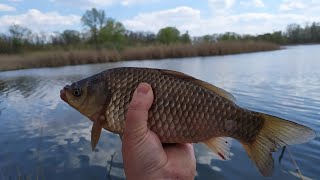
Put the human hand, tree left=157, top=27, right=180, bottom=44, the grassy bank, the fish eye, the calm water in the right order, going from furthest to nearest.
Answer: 1. tree left=157, top=27, right=180, bottom=44
2. the grassy bank
3. the calm water
4. the fish eye
5. the human hand

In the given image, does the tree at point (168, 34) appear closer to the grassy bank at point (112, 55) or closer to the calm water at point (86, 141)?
the grassy bank at point (112, 55)

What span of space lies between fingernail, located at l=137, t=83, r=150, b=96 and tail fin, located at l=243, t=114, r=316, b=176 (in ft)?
2.34

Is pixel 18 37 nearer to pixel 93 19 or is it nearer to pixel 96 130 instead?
pixel 93 19

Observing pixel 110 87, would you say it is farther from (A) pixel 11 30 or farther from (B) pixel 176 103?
(A) pixel 11 30

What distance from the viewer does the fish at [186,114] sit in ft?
6.93

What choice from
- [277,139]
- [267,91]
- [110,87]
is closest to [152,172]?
[110,87]

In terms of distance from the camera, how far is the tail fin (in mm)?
1961

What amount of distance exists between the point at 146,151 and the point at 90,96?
528mm

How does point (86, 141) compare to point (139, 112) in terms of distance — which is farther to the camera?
point (86, 141)

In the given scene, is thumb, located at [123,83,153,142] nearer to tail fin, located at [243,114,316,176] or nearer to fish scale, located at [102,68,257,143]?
fish scale, located at [102,68,257,143]

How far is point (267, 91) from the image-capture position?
14.7 m

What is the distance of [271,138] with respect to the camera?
6.81 ft

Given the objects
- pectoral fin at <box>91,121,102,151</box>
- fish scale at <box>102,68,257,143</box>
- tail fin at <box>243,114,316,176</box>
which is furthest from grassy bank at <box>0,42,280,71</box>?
tail fin at <box>243,114,316,176</box>

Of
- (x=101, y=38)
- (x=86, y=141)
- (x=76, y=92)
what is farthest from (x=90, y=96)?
(x=101, y=38)
